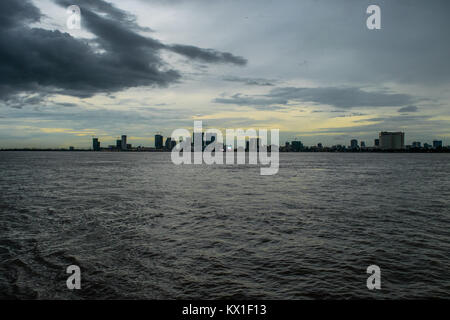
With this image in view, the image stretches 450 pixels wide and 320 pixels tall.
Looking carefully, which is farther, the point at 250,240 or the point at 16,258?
the point at 250,240

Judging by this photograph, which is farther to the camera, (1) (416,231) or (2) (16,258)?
(1) (416,231)

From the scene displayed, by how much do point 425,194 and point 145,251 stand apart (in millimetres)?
39471

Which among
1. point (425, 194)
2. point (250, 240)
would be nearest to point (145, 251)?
point (250, 240)

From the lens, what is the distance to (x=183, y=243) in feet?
56.4

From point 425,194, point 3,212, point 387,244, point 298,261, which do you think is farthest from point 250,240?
point 425,194

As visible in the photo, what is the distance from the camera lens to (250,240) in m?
17.7

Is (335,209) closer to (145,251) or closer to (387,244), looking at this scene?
(387,244)

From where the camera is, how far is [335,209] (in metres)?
28.2
